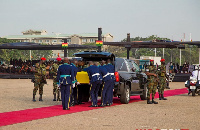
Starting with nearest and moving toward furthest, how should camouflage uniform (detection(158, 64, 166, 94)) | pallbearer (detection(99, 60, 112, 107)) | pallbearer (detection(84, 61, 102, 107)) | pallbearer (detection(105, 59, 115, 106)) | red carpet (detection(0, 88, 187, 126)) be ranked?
red carpet (detection(0, 88, 187, 126))
pallbearer (detection(84, 61, 102, 107))
pallbearer (detection(99, 60, 112, 107))
pallbearer (detection(105, 59, 115, 106))
camouflage uniform (detection(158, 64, 166, 94))

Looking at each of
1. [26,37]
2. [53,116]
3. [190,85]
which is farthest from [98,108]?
[26,37]

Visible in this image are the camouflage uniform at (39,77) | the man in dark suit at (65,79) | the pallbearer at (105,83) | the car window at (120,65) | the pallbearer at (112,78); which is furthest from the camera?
the camouflage uniform at (39,77)

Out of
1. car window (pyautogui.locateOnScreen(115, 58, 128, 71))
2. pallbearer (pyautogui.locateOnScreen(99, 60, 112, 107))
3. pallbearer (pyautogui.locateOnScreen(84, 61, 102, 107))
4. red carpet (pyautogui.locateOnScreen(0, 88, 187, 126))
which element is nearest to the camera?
red carpet (pyautogui.locateOnScreen(0, 88, 187, 126))

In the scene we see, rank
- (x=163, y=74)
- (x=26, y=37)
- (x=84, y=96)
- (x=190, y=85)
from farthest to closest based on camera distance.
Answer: (x=26, y=37)
(x=190, y=85)
(x=163, y=74)
(x=84, y=96)

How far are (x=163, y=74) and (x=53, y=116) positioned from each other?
8.19 metres

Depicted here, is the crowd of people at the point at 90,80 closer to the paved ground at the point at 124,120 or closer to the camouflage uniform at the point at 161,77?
the paved ground at the point at 124,120

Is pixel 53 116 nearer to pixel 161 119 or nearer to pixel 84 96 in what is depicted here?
pixel 161 119

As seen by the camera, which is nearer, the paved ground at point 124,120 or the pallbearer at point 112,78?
the paved ground at point 124,120

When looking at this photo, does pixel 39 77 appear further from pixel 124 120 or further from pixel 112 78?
pixel 124 120

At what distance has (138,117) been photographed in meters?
13.1

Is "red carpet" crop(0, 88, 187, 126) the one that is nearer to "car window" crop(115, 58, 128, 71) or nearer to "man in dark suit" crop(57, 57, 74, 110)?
"man in dark suit" crop(57, 57, 74, 110)

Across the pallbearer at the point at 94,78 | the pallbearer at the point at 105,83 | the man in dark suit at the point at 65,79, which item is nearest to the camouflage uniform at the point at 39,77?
the pallbearer at the point at 94,78

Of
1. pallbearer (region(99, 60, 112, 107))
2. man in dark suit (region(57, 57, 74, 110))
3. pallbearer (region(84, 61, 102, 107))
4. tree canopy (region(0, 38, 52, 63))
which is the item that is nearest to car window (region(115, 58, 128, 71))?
pallbearer (region(99, 60, 112, 107))

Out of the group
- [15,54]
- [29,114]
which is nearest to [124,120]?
[29,114]
